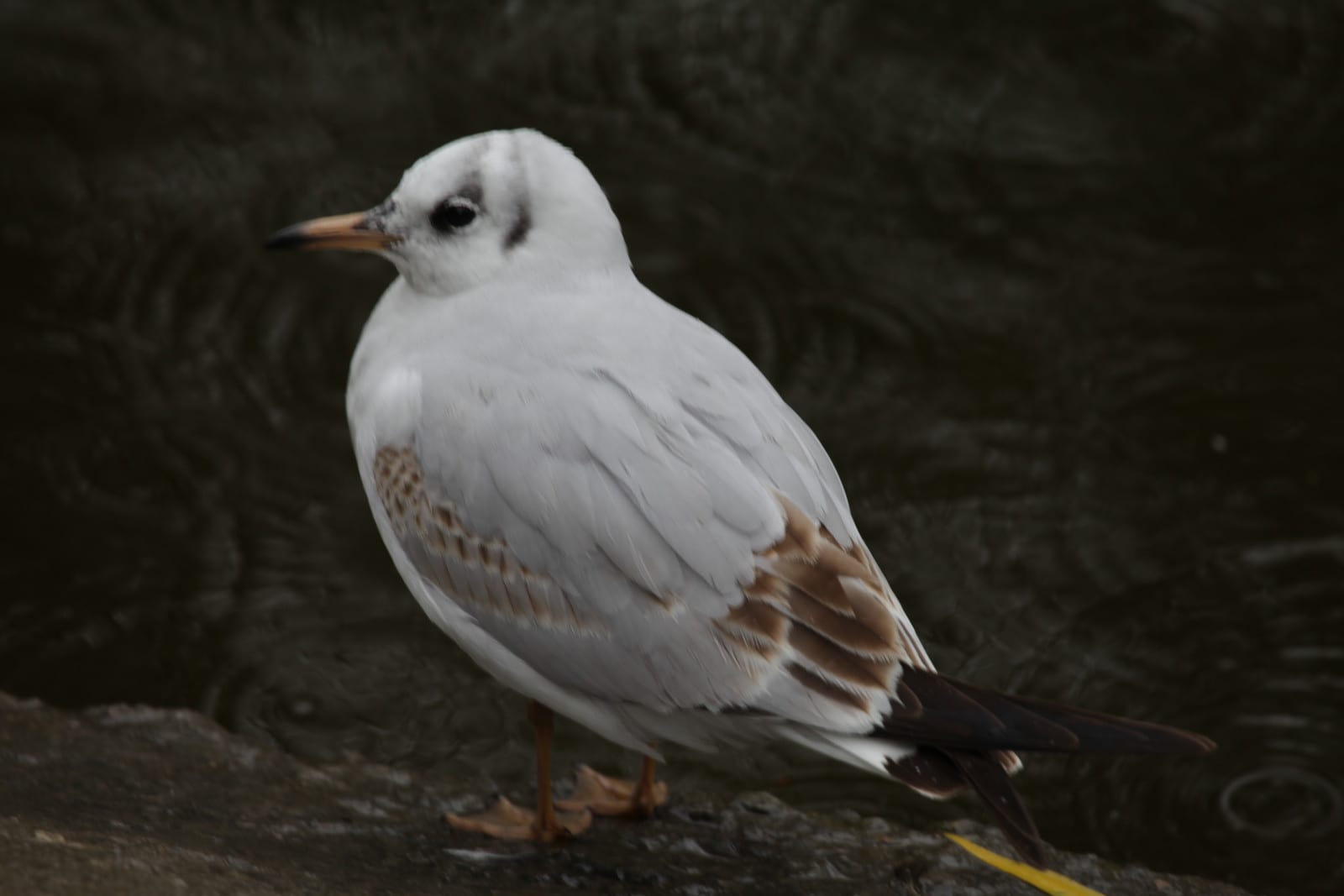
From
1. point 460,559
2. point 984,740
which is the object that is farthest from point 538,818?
point 984,740

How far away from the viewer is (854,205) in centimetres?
630

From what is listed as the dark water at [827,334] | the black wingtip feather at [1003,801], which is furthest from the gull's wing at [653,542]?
the dark water at [827,334]

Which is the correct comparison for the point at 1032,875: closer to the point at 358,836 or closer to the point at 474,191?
the point at 358,836

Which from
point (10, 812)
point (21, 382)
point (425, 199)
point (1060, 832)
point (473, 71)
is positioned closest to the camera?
point (10, 812)

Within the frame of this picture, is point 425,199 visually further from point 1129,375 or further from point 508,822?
point 1129,375

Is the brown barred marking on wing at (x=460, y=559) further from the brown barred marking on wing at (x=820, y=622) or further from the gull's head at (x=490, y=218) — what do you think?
the gull's head at (x=490, y=218)

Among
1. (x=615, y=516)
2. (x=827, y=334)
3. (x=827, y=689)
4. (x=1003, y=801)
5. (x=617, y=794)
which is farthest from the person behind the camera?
(x=827, y=334)

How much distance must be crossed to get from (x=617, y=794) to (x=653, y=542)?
1.02 metres

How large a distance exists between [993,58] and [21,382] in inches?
145

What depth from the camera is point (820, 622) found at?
327 cm

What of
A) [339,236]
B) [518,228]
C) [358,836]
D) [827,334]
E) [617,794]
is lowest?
[617,794]

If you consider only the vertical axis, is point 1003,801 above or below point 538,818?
above

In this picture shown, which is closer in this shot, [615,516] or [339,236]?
[615,516]

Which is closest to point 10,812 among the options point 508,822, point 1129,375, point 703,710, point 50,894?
point 50,894
